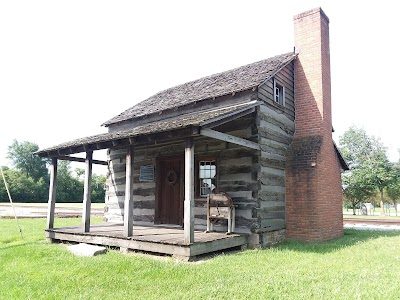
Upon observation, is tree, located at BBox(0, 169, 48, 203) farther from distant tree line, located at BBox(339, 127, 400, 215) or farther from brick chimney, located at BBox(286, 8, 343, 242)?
brick chimney, located at BBox(286, 8, 343, 242)

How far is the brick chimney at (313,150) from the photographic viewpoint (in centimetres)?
1076

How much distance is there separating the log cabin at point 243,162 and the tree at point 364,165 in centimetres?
2405

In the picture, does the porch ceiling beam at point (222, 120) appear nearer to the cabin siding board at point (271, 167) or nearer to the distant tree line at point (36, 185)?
the cabin siding board at point (271, 167)

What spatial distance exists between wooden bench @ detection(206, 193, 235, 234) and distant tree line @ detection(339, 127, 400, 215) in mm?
29345

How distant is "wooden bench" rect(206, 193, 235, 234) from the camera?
9242mm

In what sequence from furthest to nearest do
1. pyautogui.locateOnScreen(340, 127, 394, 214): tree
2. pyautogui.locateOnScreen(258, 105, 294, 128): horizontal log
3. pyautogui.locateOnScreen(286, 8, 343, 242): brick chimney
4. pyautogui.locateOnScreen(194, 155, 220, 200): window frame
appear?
pyautogui.locateOnScreen(340, 127, 394, 214): tree
pyautogui.locateOnScreen(286, 8, 343, 242): brick chimney
pyautogui.locateOnScreen(194, 155, 220, 200): window frame
pyautogui.locateOnScreen(258, 105, 294, 128): horizontal log

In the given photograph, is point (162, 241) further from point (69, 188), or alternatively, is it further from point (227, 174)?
point (69, 188)

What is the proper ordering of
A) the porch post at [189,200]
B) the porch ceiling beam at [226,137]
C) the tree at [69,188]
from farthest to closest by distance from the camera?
the tree at [69,188] < the porch ceiling beam at [226,137] < the porch post at [189,200]

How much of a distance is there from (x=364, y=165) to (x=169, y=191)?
98.5 feet

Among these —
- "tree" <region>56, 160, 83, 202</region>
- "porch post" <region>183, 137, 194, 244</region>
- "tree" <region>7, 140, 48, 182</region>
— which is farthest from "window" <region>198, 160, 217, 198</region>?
"tree" <region>7, 140, 48, 182</region>

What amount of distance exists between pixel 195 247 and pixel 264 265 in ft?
5.16

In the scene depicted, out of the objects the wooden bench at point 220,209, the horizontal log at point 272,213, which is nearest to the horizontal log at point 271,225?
the horizontal log at point 272,213

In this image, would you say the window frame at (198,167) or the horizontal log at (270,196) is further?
the window frame at (198,167)

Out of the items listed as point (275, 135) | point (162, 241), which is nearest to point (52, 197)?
point (162, 241)
